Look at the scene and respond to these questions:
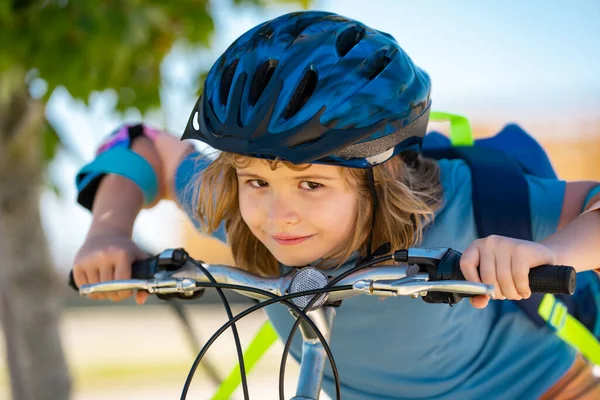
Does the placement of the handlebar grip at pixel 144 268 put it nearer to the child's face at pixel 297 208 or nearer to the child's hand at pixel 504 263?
the child's face at pixel 297 208

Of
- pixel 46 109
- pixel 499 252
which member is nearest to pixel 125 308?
pixel 46 109

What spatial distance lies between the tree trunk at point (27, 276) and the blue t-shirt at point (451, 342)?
2.43 meters

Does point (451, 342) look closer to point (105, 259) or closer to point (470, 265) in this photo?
point (470, 265)

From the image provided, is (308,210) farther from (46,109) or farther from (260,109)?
(46,109)

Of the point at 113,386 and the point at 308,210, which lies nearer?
the point at 308,210

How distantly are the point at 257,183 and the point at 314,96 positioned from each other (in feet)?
0.97

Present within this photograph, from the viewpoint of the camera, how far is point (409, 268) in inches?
70.1

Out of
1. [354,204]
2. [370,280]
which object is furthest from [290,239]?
[370,280]

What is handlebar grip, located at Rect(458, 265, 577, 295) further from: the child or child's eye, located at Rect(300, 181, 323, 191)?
child's eye, located at Rect(300, 181, 323, 191)

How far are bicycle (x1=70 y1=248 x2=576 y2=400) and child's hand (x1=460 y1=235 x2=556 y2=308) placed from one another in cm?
2

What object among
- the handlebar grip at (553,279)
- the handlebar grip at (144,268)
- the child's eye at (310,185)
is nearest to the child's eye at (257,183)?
the child's eye at (310,185)

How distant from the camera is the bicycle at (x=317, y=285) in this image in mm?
1675

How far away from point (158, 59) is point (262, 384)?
4.43 meters

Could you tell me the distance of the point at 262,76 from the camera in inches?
78.0
